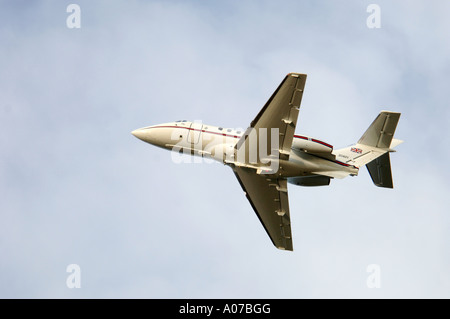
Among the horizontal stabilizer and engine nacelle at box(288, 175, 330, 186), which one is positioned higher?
the horizontal stabilizer

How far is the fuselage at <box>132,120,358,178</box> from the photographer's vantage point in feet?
185

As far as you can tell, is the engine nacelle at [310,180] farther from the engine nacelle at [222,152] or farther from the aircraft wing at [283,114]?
the engine nacelle at [222,152]

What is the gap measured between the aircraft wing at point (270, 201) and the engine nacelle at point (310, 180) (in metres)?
0.79

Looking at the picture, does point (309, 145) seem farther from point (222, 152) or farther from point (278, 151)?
point (222, 152)

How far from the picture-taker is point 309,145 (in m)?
56.2

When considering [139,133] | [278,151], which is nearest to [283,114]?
[278,151]

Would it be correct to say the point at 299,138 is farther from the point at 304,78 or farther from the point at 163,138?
the point at 163,138

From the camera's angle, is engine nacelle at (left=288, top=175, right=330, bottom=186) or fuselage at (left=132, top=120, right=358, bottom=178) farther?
engine nacelle at (left=288, top=175, right=330, bottom=186)

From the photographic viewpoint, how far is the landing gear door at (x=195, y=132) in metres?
59.3

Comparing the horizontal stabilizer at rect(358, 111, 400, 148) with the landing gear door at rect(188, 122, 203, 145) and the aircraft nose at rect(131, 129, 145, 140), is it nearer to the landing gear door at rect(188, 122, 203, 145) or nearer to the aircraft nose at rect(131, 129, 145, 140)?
the landing gear door at rect(188, 122, 203, 145)

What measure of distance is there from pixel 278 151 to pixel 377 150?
860 centimetres

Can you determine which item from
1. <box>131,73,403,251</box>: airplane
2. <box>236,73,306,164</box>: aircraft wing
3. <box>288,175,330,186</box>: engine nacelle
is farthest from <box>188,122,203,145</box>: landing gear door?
<box>288,175,330,186</box>: engine nacelle

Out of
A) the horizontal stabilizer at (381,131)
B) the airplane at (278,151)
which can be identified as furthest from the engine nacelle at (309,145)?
the horizontal stabilizer at (381,131)

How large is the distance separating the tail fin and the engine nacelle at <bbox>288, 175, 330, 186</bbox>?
235 centimetres
